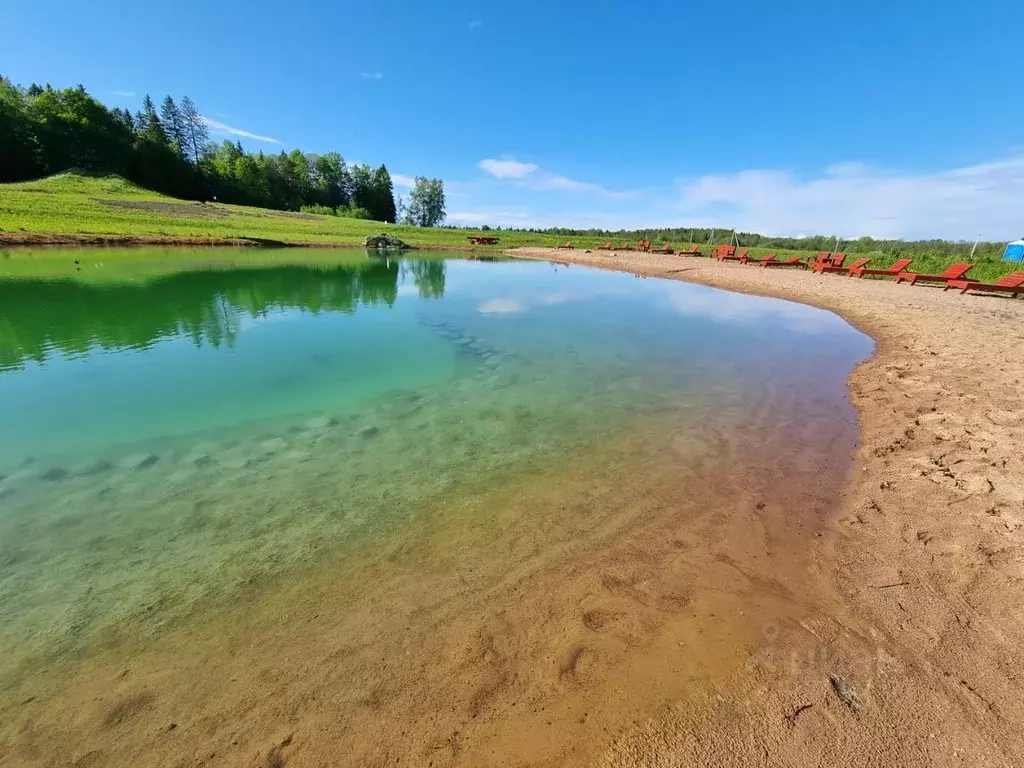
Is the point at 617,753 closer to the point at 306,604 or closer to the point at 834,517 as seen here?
the point at 306,604

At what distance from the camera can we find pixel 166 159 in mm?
77125

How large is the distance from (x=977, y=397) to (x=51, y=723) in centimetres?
1252

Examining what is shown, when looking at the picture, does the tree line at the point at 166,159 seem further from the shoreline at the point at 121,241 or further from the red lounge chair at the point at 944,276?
the red lounge chair at the point at 944,276

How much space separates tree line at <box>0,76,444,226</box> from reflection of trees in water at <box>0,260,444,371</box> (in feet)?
245

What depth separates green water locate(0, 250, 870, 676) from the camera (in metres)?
4.04

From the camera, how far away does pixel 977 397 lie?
741cm

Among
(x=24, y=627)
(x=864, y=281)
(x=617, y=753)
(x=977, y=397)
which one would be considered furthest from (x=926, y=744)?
(x=864, y=281)

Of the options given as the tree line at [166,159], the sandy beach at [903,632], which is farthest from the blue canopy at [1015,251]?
the tree line at [166,159]

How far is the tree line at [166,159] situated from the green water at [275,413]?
79.0 metres

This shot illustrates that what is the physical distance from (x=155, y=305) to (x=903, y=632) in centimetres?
2097

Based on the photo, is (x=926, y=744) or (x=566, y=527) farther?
(x=566, y=527)

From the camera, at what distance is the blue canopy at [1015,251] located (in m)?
38.6

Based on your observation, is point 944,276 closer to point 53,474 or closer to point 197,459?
point 197,459

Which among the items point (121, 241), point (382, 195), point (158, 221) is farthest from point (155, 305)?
point (382, 195)
